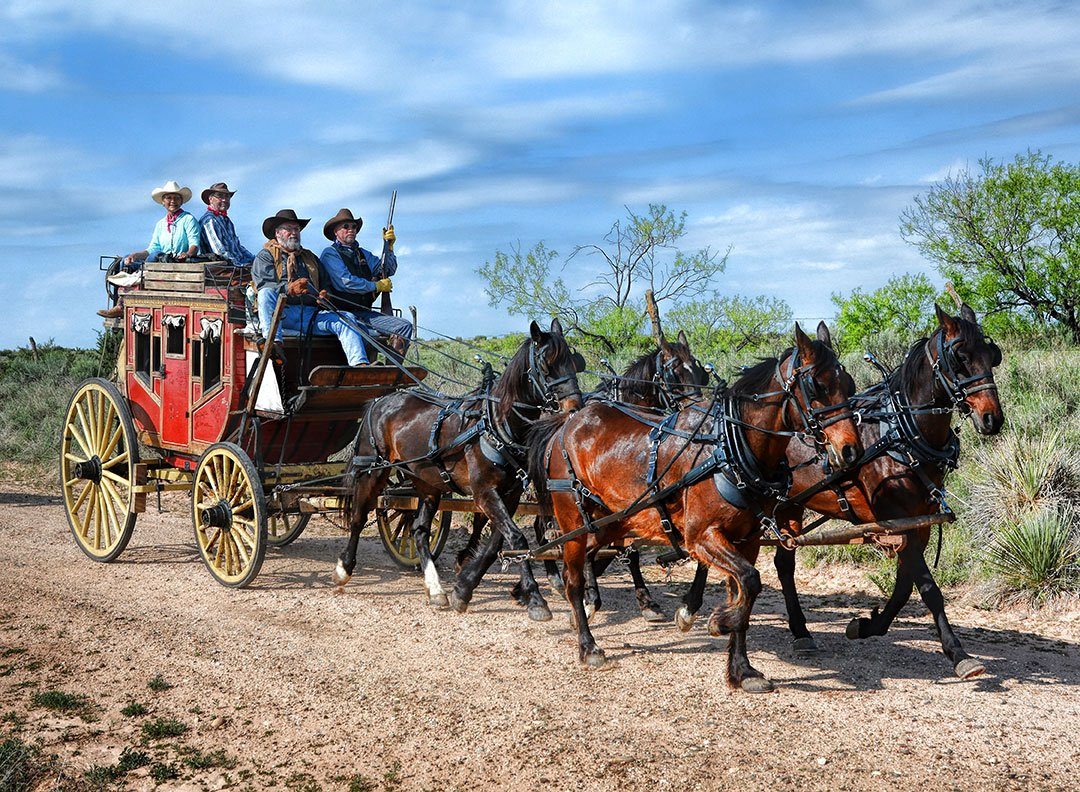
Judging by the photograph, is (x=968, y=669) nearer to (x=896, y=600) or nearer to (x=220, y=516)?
(x=896, y=600)

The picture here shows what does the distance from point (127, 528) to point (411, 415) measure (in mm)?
3631

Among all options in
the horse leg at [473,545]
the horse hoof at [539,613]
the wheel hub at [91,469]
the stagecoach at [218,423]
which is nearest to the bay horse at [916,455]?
the horse hoof at [539,613]

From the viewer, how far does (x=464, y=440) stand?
8664 mm

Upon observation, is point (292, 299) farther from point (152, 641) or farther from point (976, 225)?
point (976, 225)

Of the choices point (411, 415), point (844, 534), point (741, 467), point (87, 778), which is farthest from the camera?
point (411, 415)

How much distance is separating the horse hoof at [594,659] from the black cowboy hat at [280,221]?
18.3 feet

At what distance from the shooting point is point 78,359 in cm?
2698

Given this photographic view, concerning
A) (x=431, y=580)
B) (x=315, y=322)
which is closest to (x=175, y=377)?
(x=315, y=322)

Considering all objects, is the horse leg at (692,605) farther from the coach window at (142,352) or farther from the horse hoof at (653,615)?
the coach window at (142,352)

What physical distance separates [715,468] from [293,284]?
497 cm

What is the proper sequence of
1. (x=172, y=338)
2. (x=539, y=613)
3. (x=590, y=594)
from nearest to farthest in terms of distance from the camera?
1. (x=590, y=594)
2. (x=539, y=613)
3. (x=172, y=338)

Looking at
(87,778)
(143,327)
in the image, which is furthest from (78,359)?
(87,778)

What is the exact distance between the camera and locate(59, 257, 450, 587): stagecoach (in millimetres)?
9625

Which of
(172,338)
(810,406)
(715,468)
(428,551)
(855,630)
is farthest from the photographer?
(172,338)
